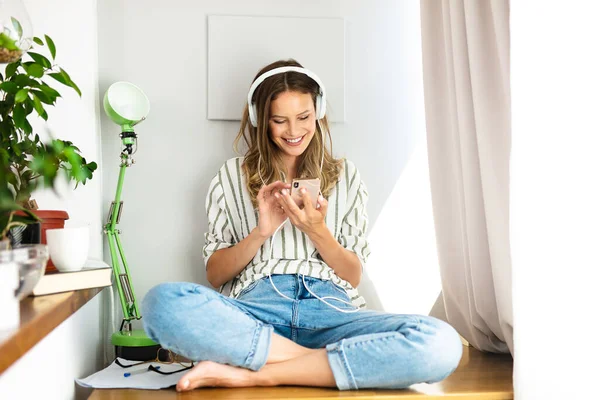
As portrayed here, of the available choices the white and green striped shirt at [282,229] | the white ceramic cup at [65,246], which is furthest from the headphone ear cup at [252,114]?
the white ceramic cup at [65,246]

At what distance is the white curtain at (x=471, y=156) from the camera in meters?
1.62

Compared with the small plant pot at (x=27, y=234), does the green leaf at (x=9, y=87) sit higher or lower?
higher

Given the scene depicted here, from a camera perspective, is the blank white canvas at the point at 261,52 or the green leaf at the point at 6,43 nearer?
the green leaf at the point at 6,43

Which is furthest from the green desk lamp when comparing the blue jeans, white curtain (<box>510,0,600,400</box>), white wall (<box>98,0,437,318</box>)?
white curtain (<box>510,0,600,400</box>)

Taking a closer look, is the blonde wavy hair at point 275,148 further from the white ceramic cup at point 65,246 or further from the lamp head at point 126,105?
the white ceramic cup at point 65,246

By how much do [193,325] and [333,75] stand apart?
1020mm

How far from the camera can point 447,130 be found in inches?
75.1

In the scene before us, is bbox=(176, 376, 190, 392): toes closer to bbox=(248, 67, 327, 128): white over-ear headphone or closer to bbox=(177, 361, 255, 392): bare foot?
bbox=(177, 361, 255, 392): bare foot

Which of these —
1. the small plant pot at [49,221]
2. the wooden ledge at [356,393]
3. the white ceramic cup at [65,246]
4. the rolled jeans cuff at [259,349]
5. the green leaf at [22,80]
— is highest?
the green leaf at [22,80]

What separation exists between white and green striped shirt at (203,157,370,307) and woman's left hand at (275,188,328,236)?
0.12m

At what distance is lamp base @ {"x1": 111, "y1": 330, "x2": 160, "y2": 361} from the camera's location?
1.80m

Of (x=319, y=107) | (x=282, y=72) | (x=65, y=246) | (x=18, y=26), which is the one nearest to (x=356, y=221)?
(x=319, y=107)

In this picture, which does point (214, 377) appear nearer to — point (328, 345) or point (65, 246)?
point (328, 345)

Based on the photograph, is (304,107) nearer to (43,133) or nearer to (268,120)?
(268,120)
